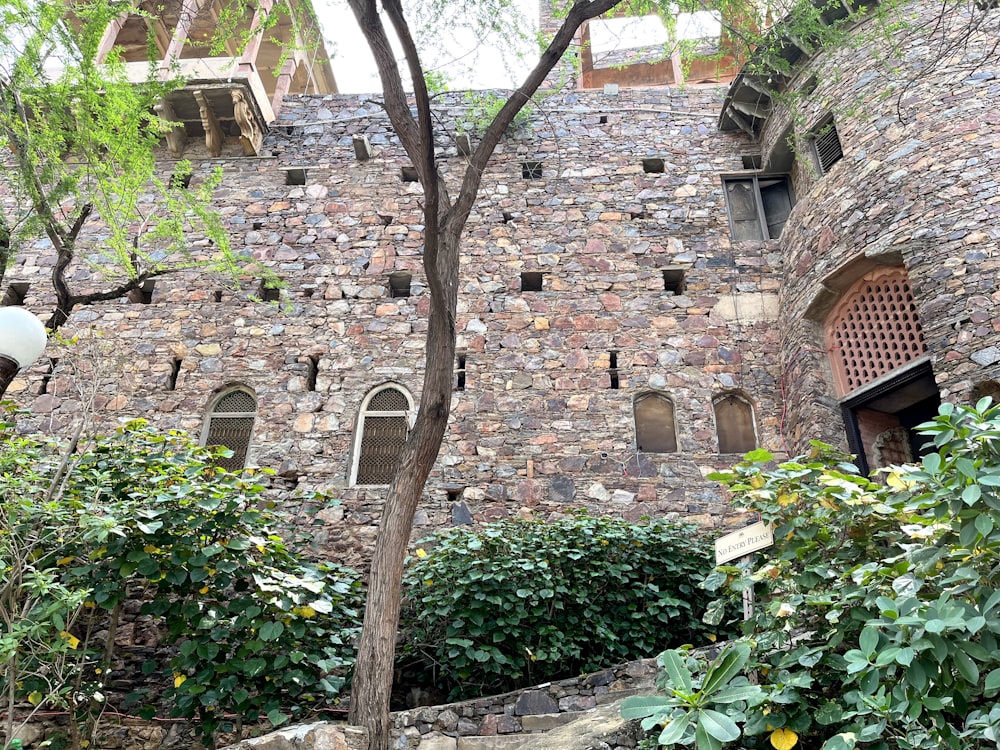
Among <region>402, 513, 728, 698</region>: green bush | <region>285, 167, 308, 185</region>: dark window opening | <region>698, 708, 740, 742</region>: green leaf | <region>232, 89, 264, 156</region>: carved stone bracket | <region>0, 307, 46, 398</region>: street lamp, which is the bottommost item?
<region>698, 708, 740, 742</region>: green leaf

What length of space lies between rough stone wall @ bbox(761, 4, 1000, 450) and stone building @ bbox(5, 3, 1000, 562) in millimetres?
25

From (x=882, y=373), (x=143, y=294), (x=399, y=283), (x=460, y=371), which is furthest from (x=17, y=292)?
(x=882, y=373)

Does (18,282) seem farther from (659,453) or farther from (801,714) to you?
(801,714)

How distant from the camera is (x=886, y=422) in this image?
7719mm

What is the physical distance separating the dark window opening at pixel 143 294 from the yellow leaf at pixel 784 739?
840cm

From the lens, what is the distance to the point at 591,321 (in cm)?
901

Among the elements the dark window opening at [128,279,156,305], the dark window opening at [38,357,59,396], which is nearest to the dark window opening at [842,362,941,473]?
the dark window opening at [128,279,156,305]

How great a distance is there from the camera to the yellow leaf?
149 inches

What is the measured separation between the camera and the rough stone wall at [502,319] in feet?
26.7

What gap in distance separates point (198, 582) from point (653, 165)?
7.42m

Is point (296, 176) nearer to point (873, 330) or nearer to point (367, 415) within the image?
point (367, 415)

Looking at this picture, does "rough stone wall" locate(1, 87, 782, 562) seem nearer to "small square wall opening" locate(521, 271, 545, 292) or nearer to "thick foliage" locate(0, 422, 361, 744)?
"small square wall opening" locate(521, 271, 545, 292)

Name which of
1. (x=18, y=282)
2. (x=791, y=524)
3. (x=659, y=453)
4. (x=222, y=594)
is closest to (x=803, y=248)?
(x=659, y=453)

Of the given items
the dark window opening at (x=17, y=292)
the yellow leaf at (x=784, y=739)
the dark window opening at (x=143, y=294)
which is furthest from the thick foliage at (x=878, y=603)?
the dark window opening at (x=17, y=292)
